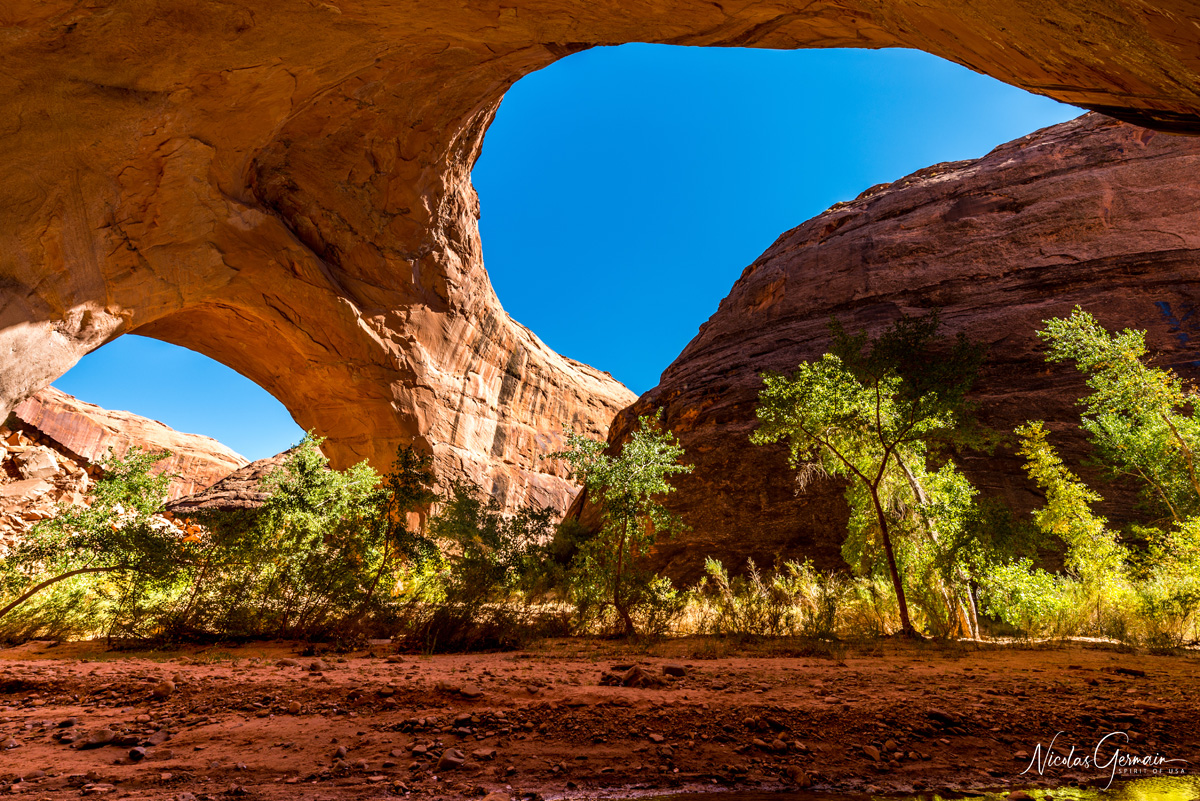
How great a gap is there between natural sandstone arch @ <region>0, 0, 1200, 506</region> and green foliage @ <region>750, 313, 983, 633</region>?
5.23m

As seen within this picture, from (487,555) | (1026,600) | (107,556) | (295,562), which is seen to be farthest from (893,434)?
(107,556)

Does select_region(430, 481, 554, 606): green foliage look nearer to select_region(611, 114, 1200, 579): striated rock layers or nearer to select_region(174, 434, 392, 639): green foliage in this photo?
select_region(174, 434, 392, 639): green foliage

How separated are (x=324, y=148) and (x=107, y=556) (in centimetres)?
1057

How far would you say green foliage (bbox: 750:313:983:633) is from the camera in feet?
30.2

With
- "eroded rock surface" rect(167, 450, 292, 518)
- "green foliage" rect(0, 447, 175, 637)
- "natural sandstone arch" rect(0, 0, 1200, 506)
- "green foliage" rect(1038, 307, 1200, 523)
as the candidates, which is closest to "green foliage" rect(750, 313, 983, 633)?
"green foliage" rect(1038, 307, 1200, 523)

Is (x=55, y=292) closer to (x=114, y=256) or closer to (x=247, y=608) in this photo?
(x=114, y=256)

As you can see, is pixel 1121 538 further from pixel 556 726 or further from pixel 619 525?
pixel 556 726

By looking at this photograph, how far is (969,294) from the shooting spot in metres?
19.2

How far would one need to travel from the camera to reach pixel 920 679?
4719 millimetres

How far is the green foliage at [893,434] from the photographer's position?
9195 mm

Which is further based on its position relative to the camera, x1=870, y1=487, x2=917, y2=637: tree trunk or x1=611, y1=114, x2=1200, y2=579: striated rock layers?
x1=611, y1=114, x2=1200, y2=579: striated rock layers

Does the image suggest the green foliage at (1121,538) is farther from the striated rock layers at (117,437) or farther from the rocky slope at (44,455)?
the rocky slope at (44,455)

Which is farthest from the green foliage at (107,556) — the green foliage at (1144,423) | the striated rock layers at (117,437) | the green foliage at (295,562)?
the green foliage at (1144,423)

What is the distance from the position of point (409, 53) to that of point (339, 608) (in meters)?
10.3
